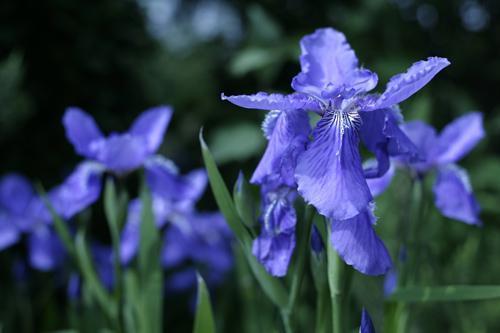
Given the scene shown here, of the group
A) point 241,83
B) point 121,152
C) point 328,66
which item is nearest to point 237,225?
point 328,66

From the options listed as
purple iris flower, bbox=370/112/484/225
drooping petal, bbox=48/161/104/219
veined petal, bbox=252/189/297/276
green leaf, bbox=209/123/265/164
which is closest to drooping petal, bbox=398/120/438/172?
purple iris flower, bbox=370/112/484/225

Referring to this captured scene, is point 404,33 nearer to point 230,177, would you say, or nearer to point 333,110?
point 230,177

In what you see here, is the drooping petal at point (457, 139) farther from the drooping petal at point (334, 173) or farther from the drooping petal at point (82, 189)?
Result: the drooping petal at point (82, 189)

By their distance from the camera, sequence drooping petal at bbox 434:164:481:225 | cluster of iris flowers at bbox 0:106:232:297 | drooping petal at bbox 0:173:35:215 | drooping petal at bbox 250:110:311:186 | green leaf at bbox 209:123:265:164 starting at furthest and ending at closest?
green leaf at bbox 209:123:265:164
drooping petal at bbox 0:173:35:215
cluster of iris flowers at bbox 0:106:232:297
drooping petal at bbox 434:164:481:225
drooping petal at bbox 250:110:311:186

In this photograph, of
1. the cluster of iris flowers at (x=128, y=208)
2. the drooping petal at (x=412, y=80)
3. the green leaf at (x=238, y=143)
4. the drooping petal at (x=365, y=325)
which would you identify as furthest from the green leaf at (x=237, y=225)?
the green leaf at (x=238, y=143)

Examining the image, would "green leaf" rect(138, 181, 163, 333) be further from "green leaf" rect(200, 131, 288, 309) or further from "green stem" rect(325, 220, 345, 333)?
"green stem" rect(325, 220, 345, 333)

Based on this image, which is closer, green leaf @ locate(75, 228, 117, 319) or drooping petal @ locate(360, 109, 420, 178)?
drooping petal @ locate(360, 109, 420, 178)
